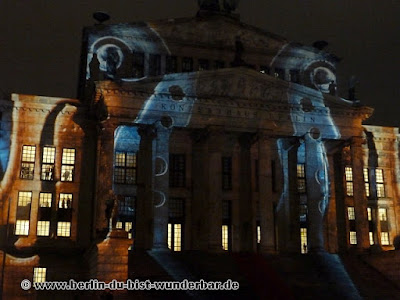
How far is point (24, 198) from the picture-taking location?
37.9m

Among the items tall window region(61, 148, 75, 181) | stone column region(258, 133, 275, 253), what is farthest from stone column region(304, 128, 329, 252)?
tall window region(61, 148, 75, 181)

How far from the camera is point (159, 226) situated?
115 ft

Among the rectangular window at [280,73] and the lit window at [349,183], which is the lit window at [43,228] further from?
the lit window at [349,183]

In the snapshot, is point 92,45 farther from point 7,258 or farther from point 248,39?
point 7,258

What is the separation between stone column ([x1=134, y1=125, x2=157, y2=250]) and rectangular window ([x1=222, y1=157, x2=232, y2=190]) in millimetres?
6159

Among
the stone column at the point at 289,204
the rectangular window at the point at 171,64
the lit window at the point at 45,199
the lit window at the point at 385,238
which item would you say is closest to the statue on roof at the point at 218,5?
the rectangular window at the point at 171,64

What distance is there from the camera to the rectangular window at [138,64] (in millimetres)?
42616

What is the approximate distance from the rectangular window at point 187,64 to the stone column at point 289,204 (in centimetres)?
962

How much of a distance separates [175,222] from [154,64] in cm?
1306

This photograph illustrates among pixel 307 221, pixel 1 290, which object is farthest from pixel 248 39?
pixel 1 290

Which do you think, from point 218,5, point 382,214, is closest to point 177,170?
point 218,5

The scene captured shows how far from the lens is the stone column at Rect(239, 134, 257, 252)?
39.0 meters

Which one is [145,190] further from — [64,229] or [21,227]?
[21,227]

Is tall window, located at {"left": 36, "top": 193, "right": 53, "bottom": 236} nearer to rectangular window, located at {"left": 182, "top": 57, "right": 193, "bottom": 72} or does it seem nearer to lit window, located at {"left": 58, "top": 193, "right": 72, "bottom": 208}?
lit window, located at {"left": 58, "top": 193, "right": 72, "bottom": 208}
